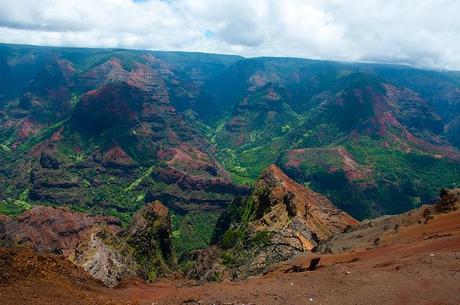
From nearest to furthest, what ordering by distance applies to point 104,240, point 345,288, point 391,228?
point 345,288 → point 391,228 → point 104,240

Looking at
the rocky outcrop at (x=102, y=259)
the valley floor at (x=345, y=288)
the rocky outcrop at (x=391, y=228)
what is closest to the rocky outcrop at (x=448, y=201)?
the rocky outcrop at (x=391, y=228)

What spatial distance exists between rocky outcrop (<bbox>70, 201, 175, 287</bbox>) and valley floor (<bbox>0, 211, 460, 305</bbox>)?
1414 cm

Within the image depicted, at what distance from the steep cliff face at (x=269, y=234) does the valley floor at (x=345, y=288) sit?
81.6 feet

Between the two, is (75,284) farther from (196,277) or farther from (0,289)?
(196,277)

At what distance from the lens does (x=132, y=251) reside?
85.5 meters

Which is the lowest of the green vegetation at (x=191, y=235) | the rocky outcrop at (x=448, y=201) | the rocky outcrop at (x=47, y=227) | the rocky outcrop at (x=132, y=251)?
the green vegetation at (x=191, y=235)

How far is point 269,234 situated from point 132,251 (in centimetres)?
2700

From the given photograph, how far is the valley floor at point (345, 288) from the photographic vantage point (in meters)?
32.1

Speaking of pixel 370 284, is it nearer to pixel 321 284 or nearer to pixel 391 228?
pixel 321 284

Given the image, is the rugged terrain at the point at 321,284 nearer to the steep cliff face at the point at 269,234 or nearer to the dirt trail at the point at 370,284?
the dirt trail at the point at 370,284

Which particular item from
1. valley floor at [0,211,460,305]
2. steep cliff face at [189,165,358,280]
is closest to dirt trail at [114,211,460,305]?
valley floor at [0,211,460,305]

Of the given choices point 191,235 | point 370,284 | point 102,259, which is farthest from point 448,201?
point 191,235

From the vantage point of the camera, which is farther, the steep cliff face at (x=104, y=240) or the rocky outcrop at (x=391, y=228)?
the steep cliff face at (x=104, y=240)

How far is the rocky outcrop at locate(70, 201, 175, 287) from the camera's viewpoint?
6031cm
